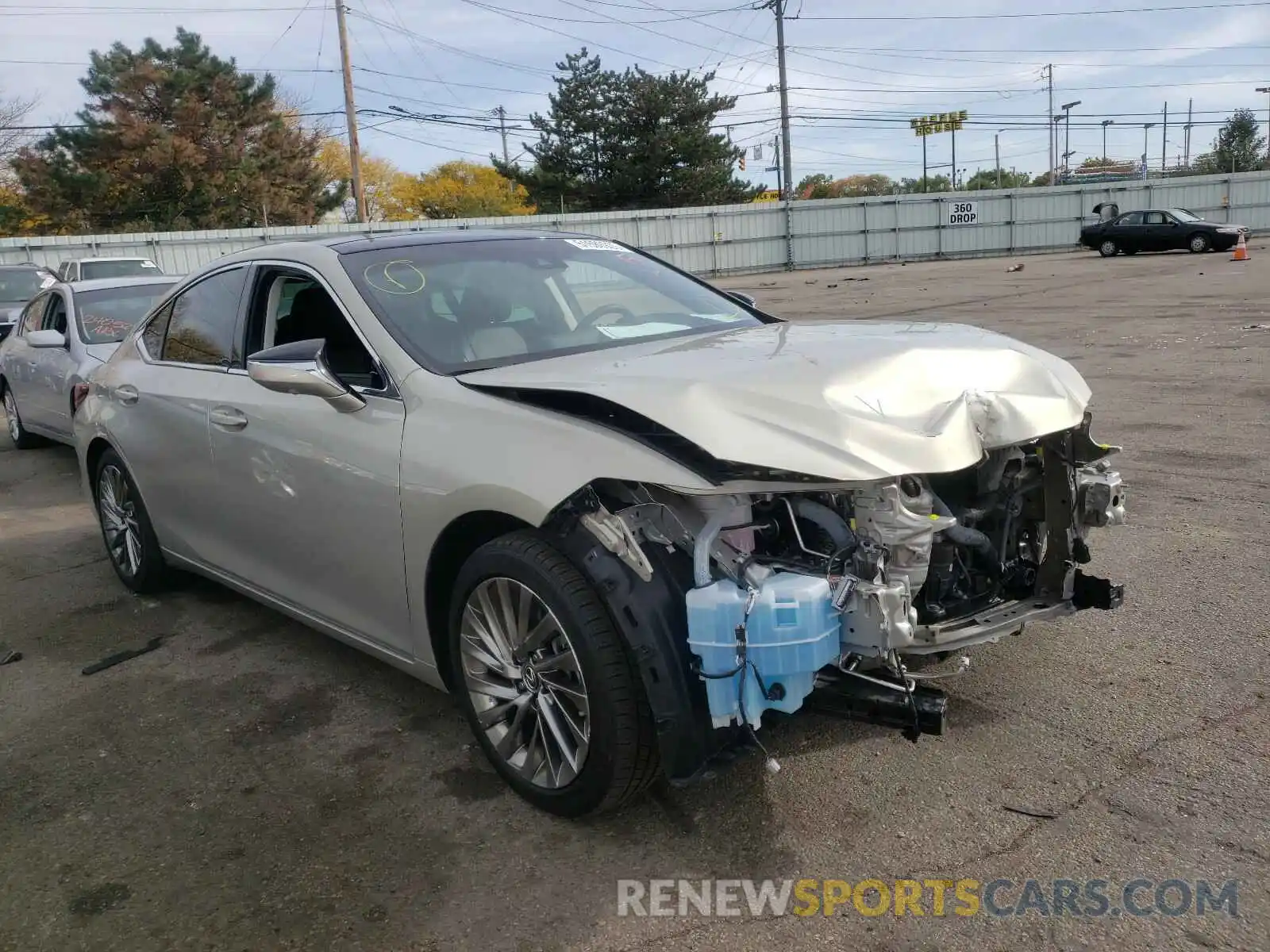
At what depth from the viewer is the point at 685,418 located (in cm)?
266

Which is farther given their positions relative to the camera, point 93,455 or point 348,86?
point 348,86

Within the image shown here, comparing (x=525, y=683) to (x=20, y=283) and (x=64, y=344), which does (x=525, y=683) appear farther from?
Result: (x=20, y=283)

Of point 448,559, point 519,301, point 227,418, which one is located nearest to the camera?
point 448,559

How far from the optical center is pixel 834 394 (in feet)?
9.03

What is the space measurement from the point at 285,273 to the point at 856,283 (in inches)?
1006

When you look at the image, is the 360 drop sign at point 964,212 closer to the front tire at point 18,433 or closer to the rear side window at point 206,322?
the front tire at point 18,433

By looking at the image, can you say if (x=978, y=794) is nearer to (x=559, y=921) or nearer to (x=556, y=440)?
(x=559, y=921)

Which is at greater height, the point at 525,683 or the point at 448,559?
the point at 448,559

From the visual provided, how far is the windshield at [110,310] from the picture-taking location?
29.0 feet

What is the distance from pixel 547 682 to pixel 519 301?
5.23ft

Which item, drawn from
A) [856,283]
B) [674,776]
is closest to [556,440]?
[674,776]

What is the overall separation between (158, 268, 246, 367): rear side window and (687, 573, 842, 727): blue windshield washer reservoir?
2719 mm

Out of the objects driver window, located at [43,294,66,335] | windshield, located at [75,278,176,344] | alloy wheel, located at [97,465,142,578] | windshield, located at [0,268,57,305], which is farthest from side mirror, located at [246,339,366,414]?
windshield, located at [0,268,57,305]

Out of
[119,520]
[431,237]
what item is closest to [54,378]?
[119,520]
